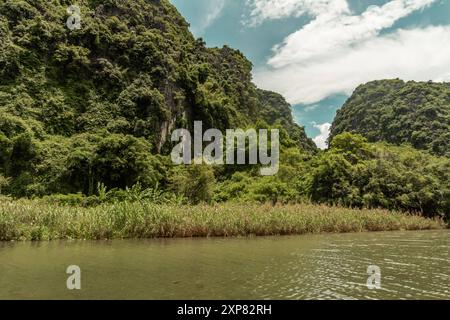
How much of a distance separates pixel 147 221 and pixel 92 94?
3260 cm

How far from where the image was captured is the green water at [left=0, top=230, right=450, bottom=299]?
676cm

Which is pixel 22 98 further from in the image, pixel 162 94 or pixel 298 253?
pixel 298 253

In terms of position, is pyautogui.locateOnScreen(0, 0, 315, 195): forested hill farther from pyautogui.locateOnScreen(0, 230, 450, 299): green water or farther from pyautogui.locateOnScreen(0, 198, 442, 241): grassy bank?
pyautogui.locateOnScreen(0, 230, 450, 299): green water

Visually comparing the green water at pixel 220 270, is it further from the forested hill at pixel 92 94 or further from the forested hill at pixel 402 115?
the forested hill at pixel 402 115

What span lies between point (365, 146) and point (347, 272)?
105 ft

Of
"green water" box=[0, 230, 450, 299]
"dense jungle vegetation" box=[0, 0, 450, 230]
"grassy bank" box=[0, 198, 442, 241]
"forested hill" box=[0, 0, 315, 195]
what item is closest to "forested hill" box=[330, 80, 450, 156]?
"dense jungle vegetation" box=[0, 0, 450, 230]

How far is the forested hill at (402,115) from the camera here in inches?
2269

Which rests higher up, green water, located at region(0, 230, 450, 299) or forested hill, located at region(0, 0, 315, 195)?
forested hill, located at region(0, 0, 315, 195)

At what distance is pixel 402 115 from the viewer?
2562 inches

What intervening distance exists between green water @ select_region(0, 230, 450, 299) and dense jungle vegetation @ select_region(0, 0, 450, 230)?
245 inches

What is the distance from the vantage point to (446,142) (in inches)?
2143

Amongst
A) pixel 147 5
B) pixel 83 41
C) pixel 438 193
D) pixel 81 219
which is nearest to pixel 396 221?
pixel 438 193

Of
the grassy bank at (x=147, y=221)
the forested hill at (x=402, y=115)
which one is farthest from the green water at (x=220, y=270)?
the forested hill at (x=402, y=115)

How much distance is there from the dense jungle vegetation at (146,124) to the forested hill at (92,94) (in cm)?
12
